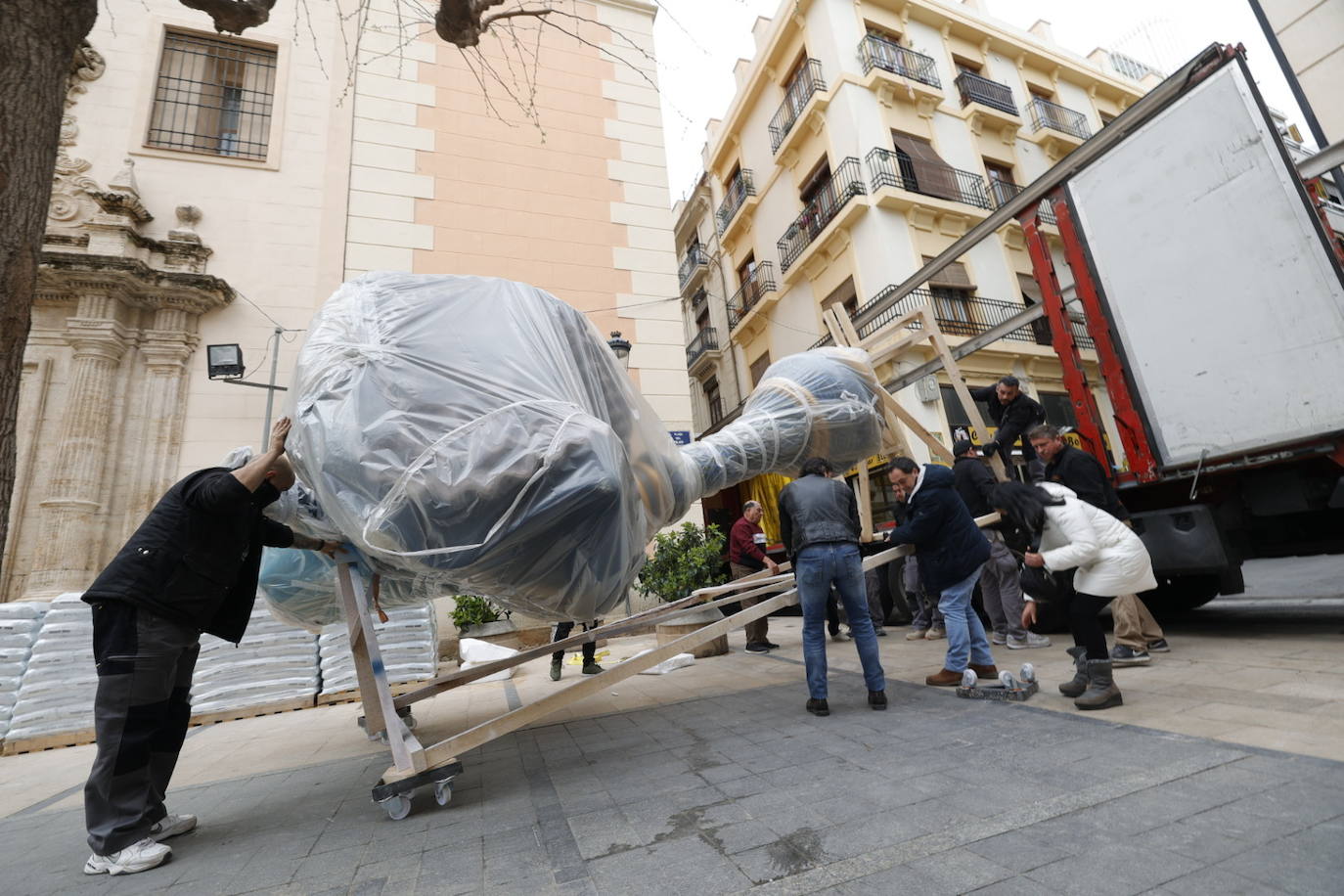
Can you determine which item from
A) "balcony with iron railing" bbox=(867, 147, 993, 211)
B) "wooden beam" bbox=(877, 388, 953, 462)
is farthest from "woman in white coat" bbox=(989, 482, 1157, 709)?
"balcony with iron railing" bbox=(867, 147, 993, 211)

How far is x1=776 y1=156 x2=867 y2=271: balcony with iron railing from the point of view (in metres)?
13.3

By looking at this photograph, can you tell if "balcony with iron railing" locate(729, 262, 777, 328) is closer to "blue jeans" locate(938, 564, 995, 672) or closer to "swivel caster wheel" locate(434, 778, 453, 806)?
"blue jeans" locate(938, 564, 995, 672)

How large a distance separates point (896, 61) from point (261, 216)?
14.4 m

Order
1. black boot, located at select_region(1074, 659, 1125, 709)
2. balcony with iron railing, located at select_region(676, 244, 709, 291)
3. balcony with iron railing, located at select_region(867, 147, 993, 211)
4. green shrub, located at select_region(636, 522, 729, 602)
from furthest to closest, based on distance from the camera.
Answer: balcony with iron railing, located at select_region(676, 244, 709, 291), balcony with iron railing, located at select_region(867, 147, 993, 211), green shrub, located at select_region(636, 522, 729, 602), black boot, located at select_region(1074, 659, 1125, 709)

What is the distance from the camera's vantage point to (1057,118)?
53.4 feet

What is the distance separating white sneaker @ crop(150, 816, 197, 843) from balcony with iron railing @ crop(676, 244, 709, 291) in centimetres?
1970

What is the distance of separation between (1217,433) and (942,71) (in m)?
15.3

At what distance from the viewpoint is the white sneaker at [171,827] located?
2.49 m

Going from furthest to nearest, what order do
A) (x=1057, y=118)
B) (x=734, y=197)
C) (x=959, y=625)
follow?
1. (x=734, y=197)
2. (x=1057, y=118)
3. (x=959, y=625)

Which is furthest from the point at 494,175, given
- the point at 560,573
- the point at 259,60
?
the point at 560,573

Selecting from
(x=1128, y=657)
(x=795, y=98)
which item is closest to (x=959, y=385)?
(x=1128, y=657)

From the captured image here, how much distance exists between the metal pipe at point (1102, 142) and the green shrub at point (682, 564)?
13.3 ft

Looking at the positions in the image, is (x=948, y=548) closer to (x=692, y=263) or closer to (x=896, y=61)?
(x=896, y=61)

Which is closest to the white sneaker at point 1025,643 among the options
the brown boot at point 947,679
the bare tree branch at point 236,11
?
the brown boot at point 947,679
